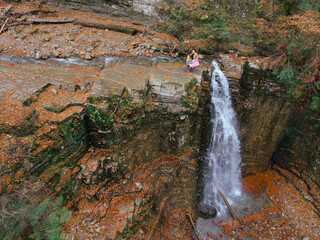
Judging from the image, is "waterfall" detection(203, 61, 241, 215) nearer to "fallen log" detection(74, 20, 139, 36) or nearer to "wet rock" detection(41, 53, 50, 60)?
"fallen log" detection(74, 20, 139, 36)

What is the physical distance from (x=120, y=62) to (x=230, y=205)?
9.94 m

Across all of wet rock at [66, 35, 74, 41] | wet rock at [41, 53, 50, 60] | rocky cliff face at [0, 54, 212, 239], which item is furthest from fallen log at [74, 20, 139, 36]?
wet rock at [41, 53, 50, 60]

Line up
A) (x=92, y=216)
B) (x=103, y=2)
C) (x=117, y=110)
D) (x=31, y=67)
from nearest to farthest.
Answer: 1. (x=92, y=216)
2. (x=117, y=110)
3. (x=31, y=67)
4. (x=103, y=2)

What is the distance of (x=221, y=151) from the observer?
1074 cm

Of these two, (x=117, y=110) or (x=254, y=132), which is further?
(x=254, y=132)

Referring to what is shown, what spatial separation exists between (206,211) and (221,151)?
3.37 m

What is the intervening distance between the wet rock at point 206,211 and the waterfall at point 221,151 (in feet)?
0.73

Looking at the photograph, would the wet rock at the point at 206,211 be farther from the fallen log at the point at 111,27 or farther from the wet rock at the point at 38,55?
the wet rock at the point at 38,55

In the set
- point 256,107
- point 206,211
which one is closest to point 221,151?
point 256,107

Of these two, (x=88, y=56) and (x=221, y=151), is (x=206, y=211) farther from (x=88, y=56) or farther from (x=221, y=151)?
(x=88, y=56)

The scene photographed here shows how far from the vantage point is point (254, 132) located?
36.6 feet

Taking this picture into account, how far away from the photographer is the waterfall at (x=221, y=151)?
9984mm

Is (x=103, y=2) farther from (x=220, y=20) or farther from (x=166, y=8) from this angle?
(x=220, y=20)

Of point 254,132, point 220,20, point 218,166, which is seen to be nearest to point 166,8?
point 220,20
